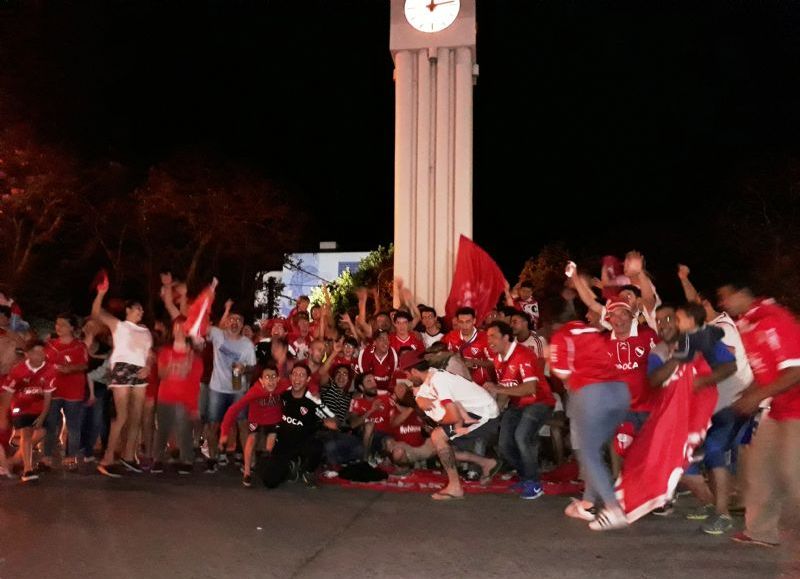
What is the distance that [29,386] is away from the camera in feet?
28.2

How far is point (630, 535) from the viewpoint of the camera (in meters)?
5.92

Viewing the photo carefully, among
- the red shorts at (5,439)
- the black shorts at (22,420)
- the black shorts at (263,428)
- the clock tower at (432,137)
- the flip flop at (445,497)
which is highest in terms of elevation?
the clock tower at (432,137)

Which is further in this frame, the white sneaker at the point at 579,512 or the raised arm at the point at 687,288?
the raised arm at the point at 687,288

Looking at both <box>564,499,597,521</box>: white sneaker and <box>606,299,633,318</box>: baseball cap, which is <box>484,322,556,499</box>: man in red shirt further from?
<box>606,299,633,318</box>: baseball cap

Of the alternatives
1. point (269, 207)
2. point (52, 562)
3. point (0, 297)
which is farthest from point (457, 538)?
point (269, 207)

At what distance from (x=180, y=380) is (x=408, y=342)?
2.89m

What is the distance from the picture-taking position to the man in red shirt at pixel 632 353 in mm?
6812

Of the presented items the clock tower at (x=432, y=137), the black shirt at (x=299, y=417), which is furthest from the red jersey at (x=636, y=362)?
the clock tower at (x=432, y=137)

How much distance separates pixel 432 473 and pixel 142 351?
12.1ft

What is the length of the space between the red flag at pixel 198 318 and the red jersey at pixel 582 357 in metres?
4.72

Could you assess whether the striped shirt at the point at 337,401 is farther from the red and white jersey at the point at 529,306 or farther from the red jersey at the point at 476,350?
the red and white jersey at the point at 529,306

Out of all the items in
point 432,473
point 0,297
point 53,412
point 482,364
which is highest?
point 0,297

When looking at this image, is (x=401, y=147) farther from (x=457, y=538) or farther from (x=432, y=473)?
(x=457, y=538)

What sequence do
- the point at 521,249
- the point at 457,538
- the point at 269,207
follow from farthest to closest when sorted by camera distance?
the point at 521,249 → the point at 269,207 → the point at 457,538
